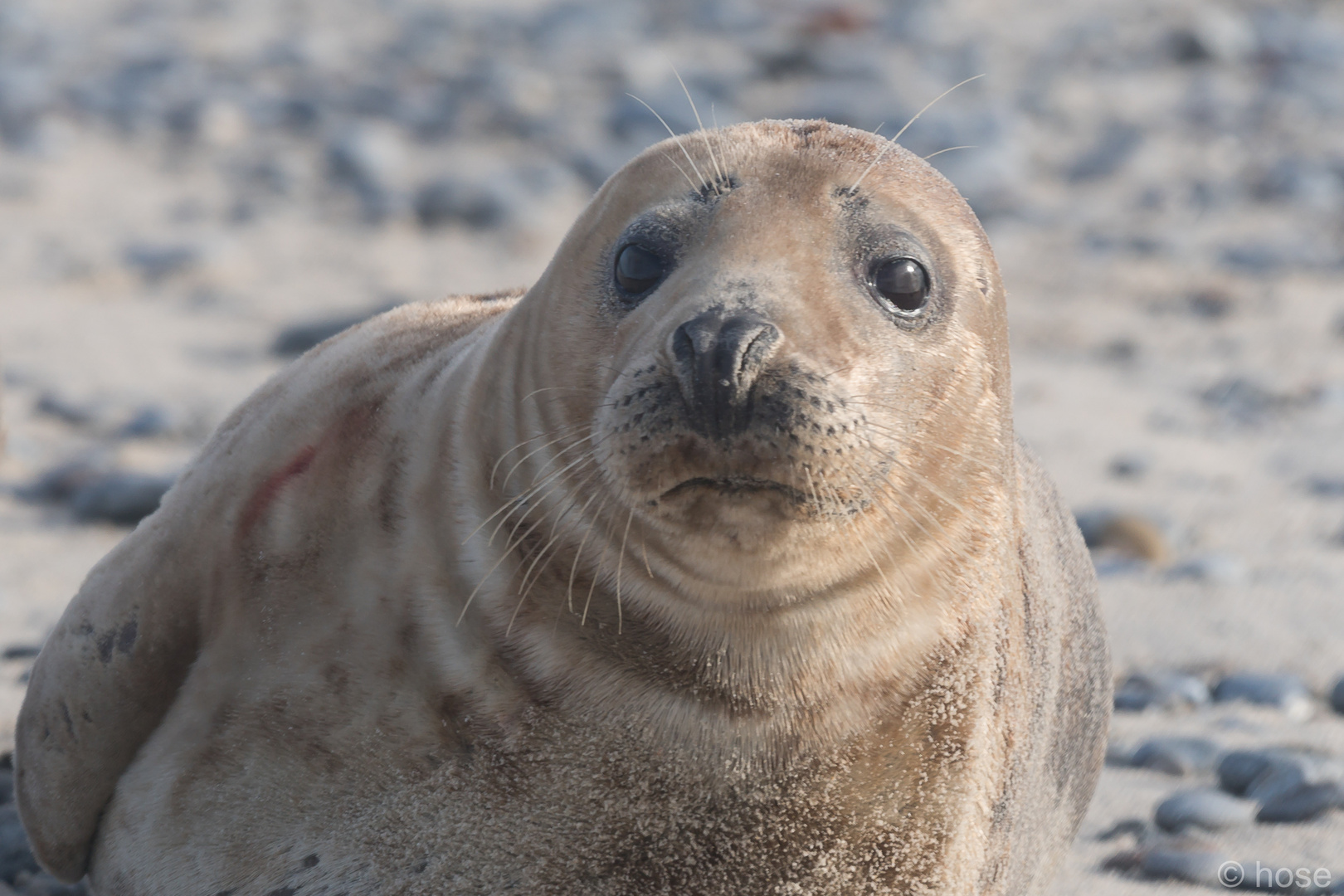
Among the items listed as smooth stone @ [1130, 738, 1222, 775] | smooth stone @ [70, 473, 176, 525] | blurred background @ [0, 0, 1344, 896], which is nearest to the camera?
smooth stone @ [1130, 738, 1222, 775]

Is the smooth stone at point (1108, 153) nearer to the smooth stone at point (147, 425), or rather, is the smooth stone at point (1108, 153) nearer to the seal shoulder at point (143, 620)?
the smooth stone at point (147, 425)

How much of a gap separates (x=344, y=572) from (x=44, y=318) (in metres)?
5.32

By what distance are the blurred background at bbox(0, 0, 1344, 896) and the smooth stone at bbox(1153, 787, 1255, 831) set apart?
0.05 feet

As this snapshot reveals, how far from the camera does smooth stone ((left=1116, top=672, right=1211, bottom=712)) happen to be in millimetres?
4223

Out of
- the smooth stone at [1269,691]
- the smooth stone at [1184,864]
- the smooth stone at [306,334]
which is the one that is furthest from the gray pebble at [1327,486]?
the smooth stone at [306,334]

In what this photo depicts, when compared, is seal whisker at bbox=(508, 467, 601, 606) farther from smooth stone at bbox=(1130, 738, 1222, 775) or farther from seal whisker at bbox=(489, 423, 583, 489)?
smooth stone at bbox=(1130, 738, 1222, 775)

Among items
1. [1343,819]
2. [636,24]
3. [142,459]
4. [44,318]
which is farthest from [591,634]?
[636,24]

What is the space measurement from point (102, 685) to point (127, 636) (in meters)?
0.10

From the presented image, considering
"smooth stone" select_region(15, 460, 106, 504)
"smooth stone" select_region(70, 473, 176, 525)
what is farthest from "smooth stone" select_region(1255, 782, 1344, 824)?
"smooth stone" select_region(15, 460, 106, 504)

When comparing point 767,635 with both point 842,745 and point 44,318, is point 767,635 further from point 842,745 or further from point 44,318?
point 44,318

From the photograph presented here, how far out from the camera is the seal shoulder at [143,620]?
2.82 m

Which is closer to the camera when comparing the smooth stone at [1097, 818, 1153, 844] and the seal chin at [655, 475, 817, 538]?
the seal chin at [655, 475, 817, 538]

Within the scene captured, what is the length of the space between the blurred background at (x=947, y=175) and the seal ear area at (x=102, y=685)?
14.2 inches

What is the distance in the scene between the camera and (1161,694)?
4250mm
